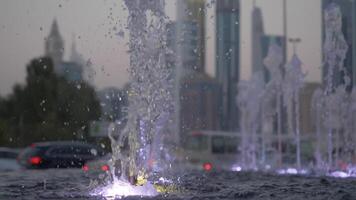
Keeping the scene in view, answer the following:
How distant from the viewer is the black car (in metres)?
23.9

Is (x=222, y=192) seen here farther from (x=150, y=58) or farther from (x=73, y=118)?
(x=73, y=118)

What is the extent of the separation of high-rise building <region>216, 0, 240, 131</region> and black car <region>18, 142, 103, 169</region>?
693cm

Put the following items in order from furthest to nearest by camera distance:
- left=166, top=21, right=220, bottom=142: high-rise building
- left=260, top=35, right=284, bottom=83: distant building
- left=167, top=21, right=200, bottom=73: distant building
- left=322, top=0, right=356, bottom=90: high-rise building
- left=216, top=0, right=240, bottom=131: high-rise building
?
left=260, top=35, right=284, bottom=83: distant building < left=216, top=0, right=240, bottom=131: high-rise building < left=322, top=0, right=356, bottom=90: high-rise building < left=166, top=21, right=220, bottom=142: high-rise building < left=167, top=21, right=200, bottom=73: distant building

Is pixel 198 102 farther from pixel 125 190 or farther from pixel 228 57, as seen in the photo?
pixel 125 190

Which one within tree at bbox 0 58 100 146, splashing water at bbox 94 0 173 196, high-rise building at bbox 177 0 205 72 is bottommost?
tree at bbox 0 58 100 146

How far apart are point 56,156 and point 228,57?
515 inches

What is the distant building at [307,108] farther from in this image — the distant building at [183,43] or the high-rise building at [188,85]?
the distant building at [183,43]

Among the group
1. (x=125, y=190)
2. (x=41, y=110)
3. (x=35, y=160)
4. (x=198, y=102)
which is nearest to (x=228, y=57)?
(x=198, y=102)

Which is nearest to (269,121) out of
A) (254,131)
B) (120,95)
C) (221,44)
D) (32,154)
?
(254,131)

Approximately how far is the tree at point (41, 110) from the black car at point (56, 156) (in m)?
18.3

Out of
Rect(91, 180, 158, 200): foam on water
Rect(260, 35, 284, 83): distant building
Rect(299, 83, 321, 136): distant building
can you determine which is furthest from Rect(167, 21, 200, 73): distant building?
Rect(260, 35, 284, 83): distant building

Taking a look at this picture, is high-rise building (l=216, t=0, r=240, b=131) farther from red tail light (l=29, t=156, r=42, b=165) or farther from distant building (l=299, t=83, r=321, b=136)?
red tail light (l=29, t=156, r=42, b=165)

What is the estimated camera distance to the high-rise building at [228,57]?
2948cm

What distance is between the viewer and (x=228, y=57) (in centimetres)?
3522
